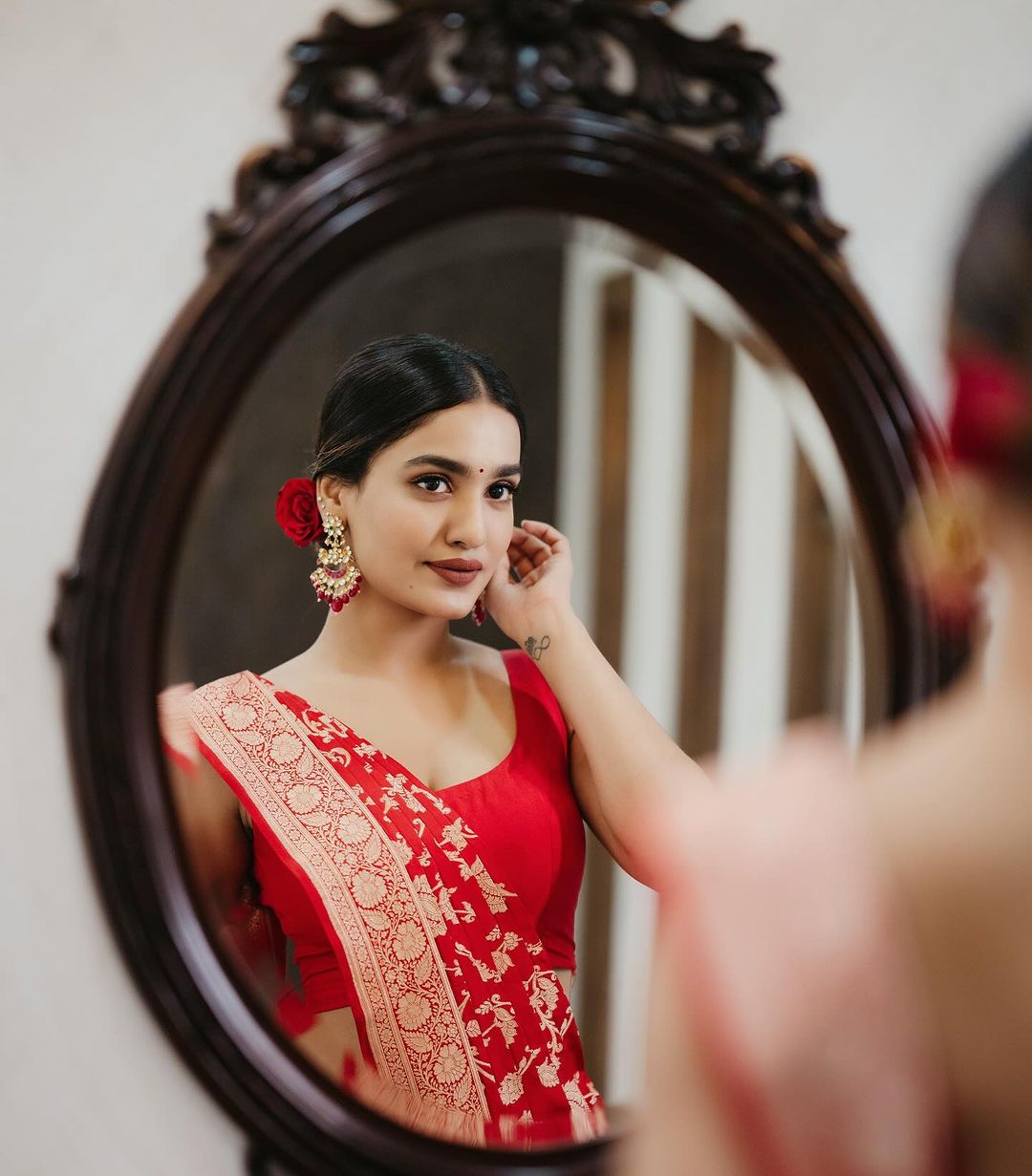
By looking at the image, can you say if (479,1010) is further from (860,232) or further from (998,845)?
(860,232)

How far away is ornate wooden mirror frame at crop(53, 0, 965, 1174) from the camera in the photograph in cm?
74

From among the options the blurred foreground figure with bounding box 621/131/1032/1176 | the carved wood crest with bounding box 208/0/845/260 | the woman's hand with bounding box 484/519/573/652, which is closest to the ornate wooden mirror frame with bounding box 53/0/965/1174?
the carved wood crest with bounding box 208/0/845/260

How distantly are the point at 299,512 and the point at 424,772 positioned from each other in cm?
20

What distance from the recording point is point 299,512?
2.48ft

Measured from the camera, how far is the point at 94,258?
0.77m

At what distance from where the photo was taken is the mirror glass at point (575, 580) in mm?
743

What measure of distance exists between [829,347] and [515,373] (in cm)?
26

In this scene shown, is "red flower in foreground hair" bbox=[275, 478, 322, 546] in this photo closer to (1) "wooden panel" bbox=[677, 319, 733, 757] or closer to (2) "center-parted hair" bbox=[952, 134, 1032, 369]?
(1) "wooden panel" bbox=[677, 319, 733, 757]

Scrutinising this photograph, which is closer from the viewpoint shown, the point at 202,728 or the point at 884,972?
the point at 884,972

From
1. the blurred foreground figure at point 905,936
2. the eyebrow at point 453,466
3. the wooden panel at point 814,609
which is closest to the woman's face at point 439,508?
the eyebrow at point 453,466

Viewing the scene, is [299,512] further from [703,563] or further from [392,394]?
[703,563]

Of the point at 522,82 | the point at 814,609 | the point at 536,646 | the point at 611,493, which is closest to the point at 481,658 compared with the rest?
the point at 536,646

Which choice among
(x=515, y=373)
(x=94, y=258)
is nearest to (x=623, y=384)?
(x=515, y=373)

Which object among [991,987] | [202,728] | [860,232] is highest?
[860,232]
